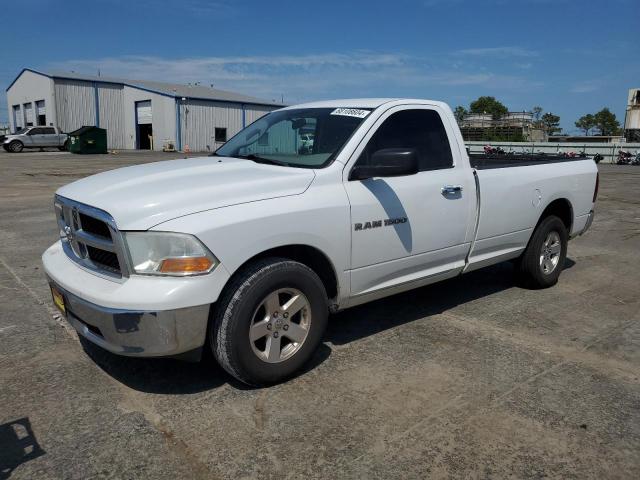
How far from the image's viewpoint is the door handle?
14.0 ft

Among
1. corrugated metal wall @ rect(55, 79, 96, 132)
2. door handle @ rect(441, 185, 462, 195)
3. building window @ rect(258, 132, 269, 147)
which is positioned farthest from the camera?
corrugated metal wall @ rect(55, 79, 96, 132)

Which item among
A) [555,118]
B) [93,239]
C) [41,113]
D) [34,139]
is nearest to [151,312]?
[93,239]

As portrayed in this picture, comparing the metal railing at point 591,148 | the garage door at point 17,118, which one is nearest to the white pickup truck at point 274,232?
the metal railing at point 591,148

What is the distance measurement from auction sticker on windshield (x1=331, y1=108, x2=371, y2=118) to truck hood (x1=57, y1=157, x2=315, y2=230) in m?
0.74

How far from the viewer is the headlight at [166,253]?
9.70ft

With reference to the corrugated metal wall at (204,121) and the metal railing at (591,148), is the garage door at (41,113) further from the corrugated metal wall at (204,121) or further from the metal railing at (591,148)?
the metal railing at (591,148)

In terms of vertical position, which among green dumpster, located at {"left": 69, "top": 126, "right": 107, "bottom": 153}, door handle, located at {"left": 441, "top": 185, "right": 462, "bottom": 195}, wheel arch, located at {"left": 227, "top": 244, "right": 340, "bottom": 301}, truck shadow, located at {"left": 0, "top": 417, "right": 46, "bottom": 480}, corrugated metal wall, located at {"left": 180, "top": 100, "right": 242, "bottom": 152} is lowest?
truck shadow, located at {"left": 0, "top": 417, "right": 46, "bottom": 480}

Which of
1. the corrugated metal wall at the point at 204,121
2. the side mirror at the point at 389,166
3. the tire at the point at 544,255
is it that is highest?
the corrugated metal wall at the point at 204,121

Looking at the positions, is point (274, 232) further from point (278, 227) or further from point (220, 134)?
point (220, 134)

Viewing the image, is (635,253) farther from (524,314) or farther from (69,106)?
(69,106)

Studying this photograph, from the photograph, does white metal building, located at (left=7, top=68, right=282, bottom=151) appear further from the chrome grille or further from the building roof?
the chrome grille

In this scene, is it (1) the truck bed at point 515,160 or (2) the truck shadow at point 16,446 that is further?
(1) the truck bed at point 515,160

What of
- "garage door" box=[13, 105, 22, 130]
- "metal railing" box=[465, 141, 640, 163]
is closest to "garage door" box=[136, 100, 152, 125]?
"garage door" box=[13, 105, 22, 130]

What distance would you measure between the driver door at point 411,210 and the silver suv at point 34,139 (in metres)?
38.8
